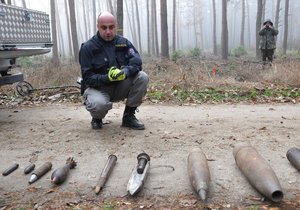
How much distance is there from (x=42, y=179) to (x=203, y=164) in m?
1.61

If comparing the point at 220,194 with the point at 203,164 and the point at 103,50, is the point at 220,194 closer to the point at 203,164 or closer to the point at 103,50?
the point at 203,164

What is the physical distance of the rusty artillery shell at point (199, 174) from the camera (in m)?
2.67

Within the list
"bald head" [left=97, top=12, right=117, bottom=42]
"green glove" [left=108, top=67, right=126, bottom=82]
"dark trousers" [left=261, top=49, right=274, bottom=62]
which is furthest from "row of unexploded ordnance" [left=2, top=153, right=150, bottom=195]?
"dark trousers" [left=261, top=49, right=274, bottom=62]

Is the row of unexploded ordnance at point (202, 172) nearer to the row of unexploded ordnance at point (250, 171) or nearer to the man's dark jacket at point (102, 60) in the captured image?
the row of unexploded ordnance at point (250, 171)

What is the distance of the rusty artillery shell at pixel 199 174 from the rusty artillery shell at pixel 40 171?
1.48 meters

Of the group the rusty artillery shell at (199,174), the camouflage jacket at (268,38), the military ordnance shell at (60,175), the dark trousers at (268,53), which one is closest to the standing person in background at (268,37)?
the camouflage jacket at (268,38)

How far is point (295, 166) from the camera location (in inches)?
124

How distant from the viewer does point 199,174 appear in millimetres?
2889

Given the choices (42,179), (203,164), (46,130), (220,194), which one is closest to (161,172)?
(203,164)

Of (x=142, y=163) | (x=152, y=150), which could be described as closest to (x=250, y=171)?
(x=142, y=163)

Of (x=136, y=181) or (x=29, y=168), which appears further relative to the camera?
(x=29, y=168)

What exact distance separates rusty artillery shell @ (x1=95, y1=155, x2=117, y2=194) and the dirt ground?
0.05 m

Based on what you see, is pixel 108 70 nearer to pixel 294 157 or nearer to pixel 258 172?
pixel 258 172

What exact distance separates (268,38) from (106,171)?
1021 cm
